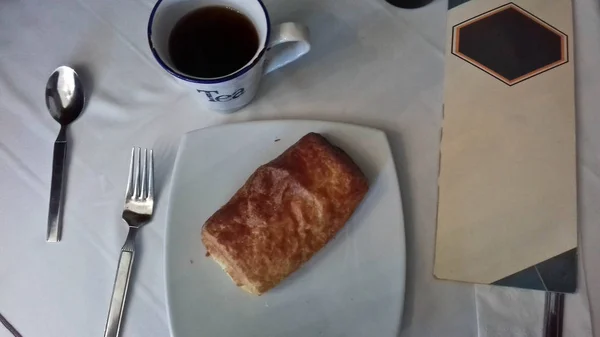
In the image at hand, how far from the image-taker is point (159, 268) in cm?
64

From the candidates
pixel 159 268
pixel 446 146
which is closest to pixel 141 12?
pixel 159 268

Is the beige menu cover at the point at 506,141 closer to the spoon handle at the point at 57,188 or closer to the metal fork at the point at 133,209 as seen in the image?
the metal fork at the point at 133,209

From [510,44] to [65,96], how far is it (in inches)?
26.1

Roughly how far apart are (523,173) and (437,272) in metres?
0.18

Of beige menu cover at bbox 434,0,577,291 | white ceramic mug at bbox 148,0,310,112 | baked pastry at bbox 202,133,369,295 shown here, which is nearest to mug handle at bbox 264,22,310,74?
white ceramic mug at bbox 148,0,310,112

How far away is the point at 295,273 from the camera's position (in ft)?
2.02

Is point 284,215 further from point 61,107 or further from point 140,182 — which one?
point 61,107

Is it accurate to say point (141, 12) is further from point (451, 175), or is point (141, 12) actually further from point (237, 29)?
point (451, 175)

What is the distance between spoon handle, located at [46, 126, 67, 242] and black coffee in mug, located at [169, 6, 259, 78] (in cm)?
22

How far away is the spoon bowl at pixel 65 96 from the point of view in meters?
0.70

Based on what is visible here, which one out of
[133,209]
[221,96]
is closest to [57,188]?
[133,209]

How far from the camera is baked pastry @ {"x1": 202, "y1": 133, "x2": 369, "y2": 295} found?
577 millimetres

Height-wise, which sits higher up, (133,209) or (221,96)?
(221,96)

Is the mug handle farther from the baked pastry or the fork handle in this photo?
the fork handle
